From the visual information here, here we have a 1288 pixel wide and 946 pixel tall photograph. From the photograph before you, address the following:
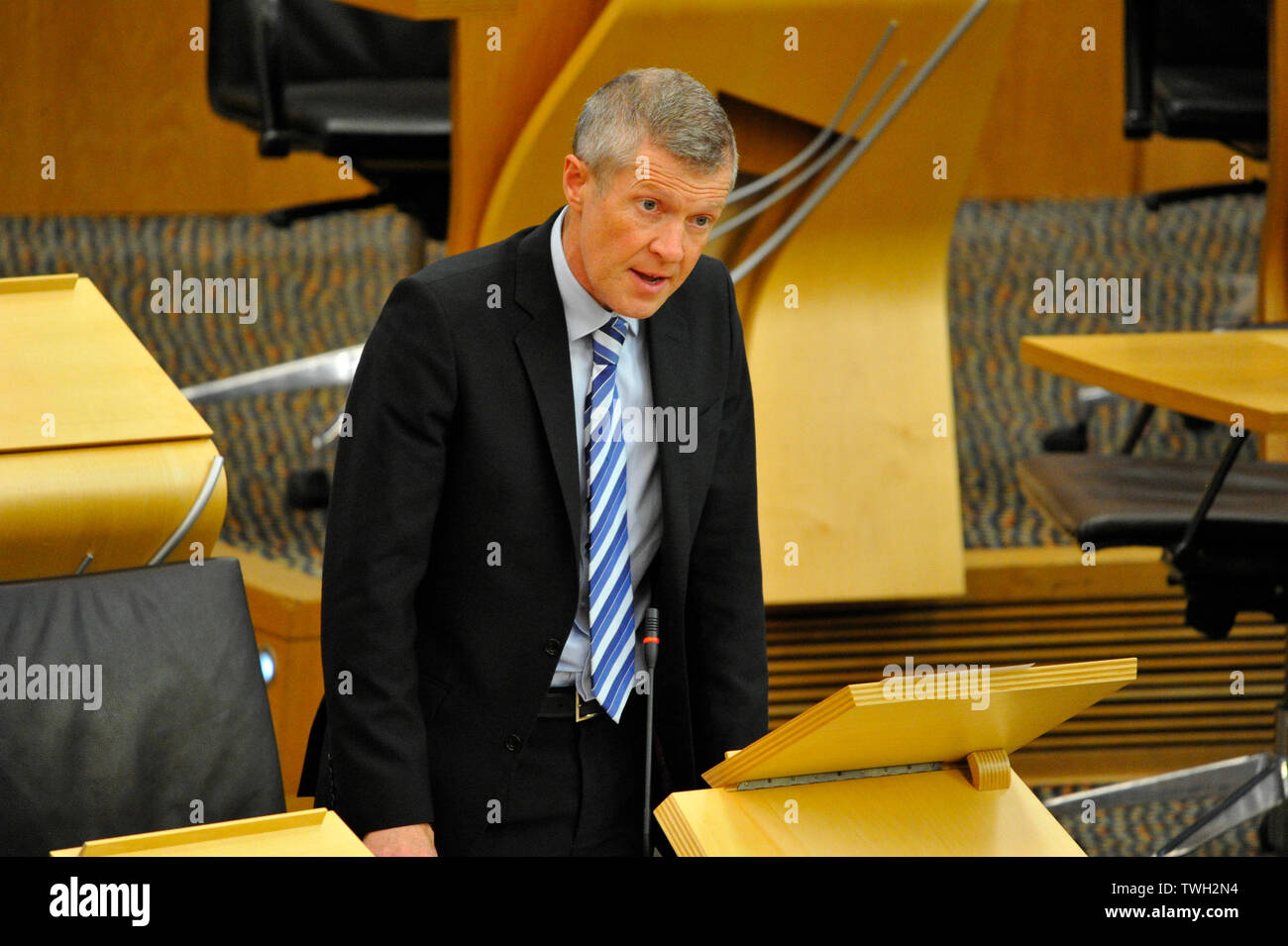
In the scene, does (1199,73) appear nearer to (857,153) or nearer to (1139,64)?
(1139,64)

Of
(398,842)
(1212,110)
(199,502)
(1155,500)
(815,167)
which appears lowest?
(398,842)

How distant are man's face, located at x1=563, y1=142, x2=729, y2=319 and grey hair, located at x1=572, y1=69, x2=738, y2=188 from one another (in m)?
0.01

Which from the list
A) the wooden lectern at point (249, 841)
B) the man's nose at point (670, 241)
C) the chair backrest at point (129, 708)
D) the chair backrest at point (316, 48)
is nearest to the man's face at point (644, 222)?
the man's nose at point (670, 241)

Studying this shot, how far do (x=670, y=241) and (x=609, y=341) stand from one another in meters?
0.23

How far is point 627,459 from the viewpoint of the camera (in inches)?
79.4

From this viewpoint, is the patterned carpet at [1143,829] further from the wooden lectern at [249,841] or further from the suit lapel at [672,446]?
the wooden lectern at [249,841]

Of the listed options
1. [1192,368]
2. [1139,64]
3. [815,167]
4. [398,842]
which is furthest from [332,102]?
[398,842]

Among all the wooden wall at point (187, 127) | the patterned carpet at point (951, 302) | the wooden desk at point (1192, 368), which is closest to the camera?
the wooden desk at point (1192, 368)

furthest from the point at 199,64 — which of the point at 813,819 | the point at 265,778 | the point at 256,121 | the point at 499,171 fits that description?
the point at 813,819

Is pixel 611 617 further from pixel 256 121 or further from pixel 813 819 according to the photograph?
pixel 256 121

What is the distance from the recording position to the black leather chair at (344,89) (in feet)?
12.6

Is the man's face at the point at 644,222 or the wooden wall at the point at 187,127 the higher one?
the wooden wall at the point at 187,127

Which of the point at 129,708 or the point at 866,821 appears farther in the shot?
the point at 129,708
